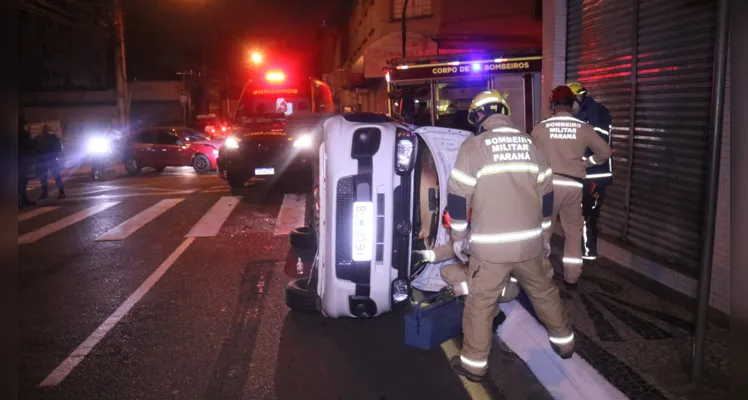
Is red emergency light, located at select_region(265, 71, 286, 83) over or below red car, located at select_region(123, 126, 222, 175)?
over

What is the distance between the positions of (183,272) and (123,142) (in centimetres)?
1483

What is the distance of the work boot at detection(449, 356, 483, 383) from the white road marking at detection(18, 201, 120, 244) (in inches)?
296

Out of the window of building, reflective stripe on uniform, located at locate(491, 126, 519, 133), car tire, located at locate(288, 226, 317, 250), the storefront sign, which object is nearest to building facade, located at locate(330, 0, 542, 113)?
the window of building

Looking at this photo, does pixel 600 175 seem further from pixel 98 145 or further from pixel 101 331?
pixel 98 145

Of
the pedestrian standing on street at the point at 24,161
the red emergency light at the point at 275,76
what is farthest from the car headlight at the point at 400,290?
the red emergency light at the point at 275,76

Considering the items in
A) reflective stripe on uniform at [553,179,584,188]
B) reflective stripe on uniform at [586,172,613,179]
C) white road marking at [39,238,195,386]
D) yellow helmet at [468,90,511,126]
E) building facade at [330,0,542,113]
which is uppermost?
building facade at [330,0,542,113]

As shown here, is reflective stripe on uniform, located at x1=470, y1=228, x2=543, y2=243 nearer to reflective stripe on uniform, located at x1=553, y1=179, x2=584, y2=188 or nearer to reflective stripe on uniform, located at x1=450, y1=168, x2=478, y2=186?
reflective stripe on uniform, located at x1=450, y1=168, x2=478, y2=186

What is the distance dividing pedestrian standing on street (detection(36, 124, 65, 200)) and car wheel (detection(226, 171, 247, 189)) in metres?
3.84

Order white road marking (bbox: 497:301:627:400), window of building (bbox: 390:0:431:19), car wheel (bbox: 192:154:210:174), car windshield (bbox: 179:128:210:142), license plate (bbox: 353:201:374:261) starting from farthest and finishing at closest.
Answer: window of building (bbox: 390:0:431:19)
car windshield (bbox: 179:128:210:142)
car wheel (bbox: 192:154:210:174)
license plate (bbox: 353:201:374:261)
white road marking (bbox: 497:301:627:400)

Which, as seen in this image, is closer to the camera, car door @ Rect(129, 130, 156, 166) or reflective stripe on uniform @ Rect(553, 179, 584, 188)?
reflective stripe on uniform @ Rect(553, 179, 584, 188)

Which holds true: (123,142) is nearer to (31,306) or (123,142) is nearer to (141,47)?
(31,306)

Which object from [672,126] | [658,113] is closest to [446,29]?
[658,113]

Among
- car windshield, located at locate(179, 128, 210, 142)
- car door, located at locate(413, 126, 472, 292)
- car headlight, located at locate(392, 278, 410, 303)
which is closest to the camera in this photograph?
car headlight, located at locate(392, 278, 410, 303)

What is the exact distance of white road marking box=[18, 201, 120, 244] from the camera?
378 inches
